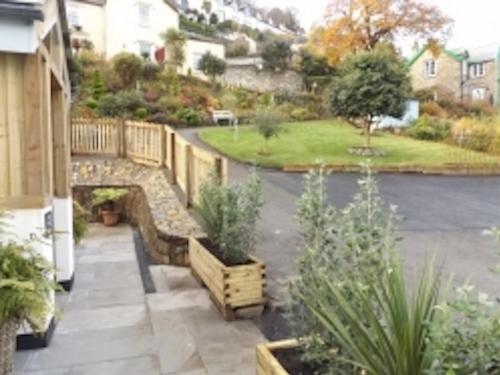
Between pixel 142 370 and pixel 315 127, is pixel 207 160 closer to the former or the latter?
pixel 142 370

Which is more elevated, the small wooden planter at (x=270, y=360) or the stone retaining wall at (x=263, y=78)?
the stone retaining wall at (x=263, y=78)

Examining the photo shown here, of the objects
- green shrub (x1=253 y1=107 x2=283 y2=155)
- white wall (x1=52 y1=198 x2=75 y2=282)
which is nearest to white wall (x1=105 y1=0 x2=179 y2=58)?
green shrub (x1=253 y1=107 x2=283 y2=155)

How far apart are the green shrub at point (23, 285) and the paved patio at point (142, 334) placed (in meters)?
0.62

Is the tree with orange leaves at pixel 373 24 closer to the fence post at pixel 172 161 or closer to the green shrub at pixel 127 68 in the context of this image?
the green shrub at pixel 127 68

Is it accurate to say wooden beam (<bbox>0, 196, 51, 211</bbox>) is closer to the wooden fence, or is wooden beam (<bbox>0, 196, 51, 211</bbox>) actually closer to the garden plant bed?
the garden plant bed

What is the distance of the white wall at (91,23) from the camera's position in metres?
29.9

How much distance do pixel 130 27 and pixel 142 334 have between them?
1205 inches

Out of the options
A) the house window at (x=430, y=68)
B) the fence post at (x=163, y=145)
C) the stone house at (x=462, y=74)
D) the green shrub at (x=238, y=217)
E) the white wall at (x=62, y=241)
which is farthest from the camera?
the house window at (x=430, y=68)

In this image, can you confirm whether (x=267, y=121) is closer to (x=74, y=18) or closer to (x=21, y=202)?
(x=21, y=202)

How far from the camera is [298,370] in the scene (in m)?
2.88

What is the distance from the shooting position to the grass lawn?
52.2 ft

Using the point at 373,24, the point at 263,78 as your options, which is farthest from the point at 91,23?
the point at 373,24

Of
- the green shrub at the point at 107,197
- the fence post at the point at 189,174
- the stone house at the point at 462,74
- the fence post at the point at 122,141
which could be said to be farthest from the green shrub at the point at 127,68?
the stone house at the point at 462,74

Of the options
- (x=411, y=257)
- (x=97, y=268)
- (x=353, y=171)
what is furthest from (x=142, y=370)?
(x=353, y=171)
